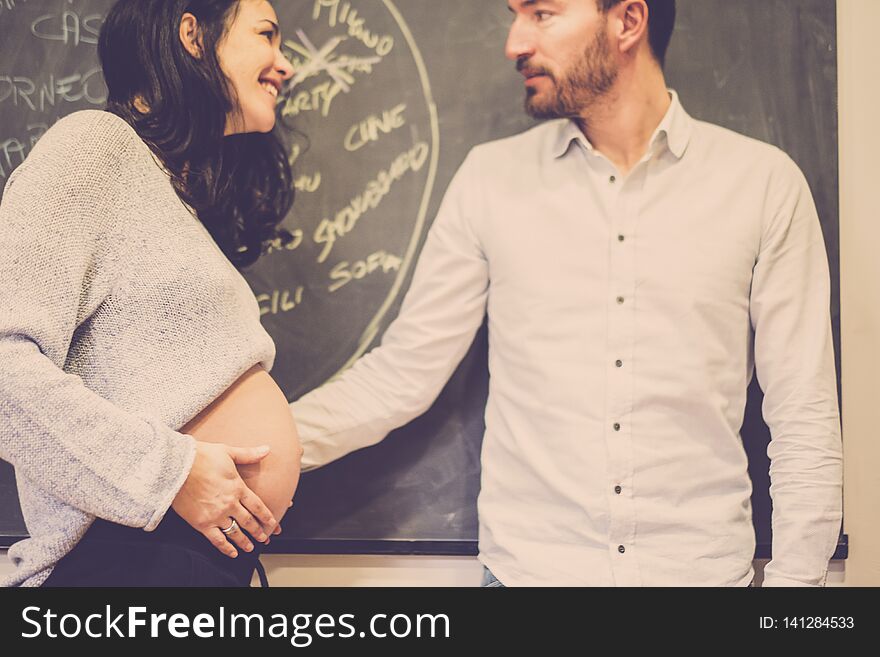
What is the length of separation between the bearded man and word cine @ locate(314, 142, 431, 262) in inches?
5.2

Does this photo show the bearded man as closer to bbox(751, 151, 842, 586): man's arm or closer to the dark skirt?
bbox(751, 151, 842, 586): man's arm

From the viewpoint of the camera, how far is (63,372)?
1.00m

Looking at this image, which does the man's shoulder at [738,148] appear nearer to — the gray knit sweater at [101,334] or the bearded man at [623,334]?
the bearded man at [623,334]

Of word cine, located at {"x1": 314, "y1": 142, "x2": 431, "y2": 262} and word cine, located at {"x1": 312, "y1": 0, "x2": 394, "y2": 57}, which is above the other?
word cine, located at {"x1": 312, "y1": 0, "x2": 394, "y2": 57}

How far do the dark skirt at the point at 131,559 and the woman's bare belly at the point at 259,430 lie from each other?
0.12 m

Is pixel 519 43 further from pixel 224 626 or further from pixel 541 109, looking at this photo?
pixel 224 626

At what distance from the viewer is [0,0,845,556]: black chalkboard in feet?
5.10

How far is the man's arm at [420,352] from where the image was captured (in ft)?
4.86

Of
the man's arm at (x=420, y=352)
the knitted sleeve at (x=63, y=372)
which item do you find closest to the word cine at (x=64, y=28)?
the knitted sleeve at (x=63, y=372)

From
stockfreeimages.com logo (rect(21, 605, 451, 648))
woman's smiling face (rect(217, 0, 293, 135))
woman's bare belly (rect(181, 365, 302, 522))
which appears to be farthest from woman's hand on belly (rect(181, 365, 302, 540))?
woman's smiling face (rect(217, 0, 293, 135))

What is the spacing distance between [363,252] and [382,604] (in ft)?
2.26

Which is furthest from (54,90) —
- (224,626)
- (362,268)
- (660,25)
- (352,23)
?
(660,25)

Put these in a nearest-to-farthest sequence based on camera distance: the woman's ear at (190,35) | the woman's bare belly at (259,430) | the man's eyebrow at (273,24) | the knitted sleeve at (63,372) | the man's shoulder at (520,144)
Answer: the knitted sleeve at (63,372) < the woman's bare belly at (259,430) < the woman's ear at (190,35) < the man's eyebrow at (273,24) < the man's shoulder at (520,144)

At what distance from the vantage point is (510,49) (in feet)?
4.86
